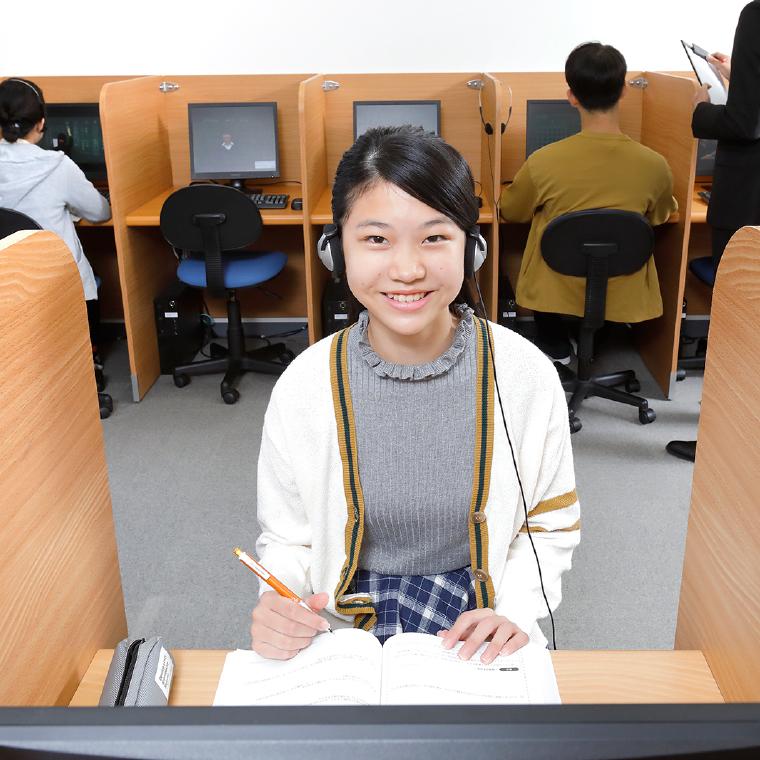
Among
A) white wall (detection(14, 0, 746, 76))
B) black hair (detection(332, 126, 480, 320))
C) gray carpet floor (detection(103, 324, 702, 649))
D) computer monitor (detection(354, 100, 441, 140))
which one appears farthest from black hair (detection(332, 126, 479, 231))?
white wall (detection(14, 0, 746, 76))

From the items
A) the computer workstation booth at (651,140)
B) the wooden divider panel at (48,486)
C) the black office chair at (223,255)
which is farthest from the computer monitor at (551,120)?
the wooden divider panel at (48,486)

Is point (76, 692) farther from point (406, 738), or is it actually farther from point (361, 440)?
point (406, 738)

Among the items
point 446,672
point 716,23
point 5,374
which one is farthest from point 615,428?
point 5,374

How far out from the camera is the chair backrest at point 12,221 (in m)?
2.85

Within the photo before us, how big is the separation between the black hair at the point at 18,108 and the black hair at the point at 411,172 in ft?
7.88

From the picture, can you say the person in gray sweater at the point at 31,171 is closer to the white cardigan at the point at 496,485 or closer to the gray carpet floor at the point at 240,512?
the gray carpet floor at the point at 240,512

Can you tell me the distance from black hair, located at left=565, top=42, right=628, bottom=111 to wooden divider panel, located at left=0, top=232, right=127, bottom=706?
90.7 inches

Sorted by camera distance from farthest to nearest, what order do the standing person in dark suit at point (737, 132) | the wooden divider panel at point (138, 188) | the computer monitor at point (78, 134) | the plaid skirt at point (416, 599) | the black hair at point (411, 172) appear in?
1. the computer monitor at point (78, 134)
2. the wooden divider panel at point (138, 188)
3. the standing person in dark suit at point (737, 132)
4. the plaid skirt at point (416, 599)
5. the black hair at point (411, 172)

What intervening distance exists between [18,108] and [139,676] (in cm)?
274

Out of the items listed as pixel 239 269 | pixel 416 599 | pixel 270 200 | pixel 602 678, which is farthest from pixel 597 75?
pixel 602 678

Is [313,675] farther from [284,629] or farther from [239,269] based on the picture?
[239,269]

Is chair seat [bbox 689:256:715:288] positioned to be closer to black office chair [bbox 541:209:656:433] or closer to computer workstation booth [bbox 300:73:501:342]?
black office chair [bbox 541:209:656:433]

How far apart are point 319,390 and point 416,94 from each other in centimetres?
274

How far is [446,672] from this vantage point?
33.2 inches
